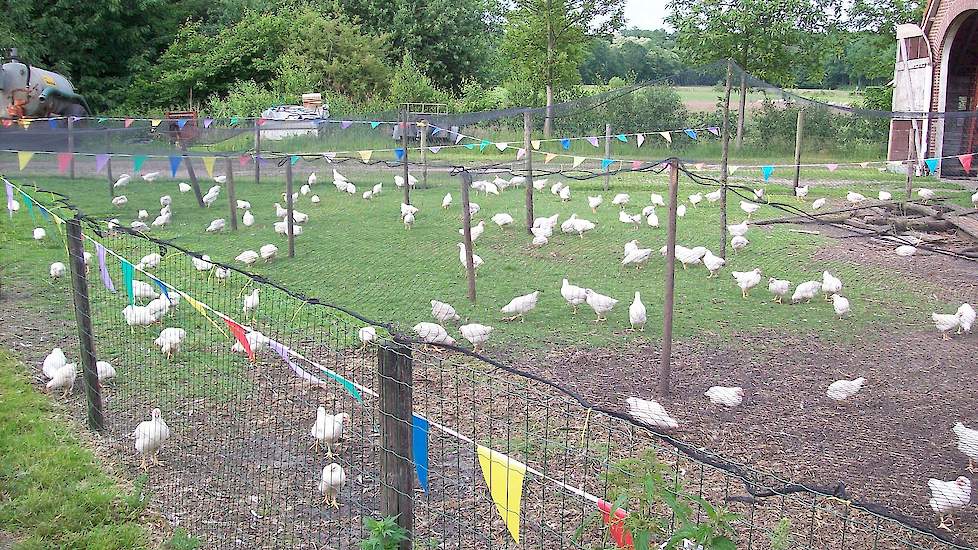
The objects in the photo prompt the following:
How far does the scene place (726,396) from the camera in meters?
5.39

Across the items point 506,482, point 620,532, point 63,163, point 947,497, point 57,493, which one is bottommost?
point 57,493

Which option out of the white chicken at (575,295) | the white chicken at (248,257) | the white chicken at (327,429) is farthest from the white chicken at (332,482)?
the white chicken at (248,257)

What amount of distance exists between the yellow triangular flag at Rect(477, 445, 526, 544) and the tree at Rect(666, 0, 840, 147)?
2252 cm

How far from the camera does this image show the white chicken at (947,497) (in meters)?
4.07

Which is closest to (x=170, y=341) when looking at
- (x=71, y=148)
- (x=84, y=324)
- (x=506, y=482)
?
(x=84, y=324)

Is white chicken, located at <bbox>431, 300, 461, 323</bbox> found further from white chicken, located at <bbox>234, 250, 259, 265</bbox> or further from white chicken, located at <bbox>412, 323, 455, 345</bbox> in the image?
white chicken, located at <bbox>234, 250, 259, 265</bbox>

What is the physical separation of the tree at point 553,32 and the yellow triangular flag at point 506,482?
23752mm

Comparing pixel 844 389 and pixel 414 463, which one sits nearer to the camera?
pixel 414 463

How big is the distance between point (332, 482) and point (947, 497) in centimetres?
287

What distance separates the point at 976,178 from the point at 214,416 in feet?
50.8

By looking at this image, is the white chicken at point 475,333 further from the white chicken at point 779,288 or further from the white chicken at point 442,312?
the white chicken at point 779,288

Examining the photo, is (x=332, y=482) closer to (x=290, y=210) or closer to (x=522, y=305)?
(x=522, y=305)

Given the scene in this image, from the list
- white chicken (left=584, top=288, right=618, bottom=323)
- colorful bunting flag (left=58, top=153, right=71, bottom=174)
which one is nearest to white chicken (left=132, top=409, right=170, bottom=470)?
white chicken (left=584, top=288, right=618, bottom=323)

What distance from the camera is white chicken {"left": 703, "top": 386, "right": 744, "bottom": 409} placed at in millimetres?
5367
